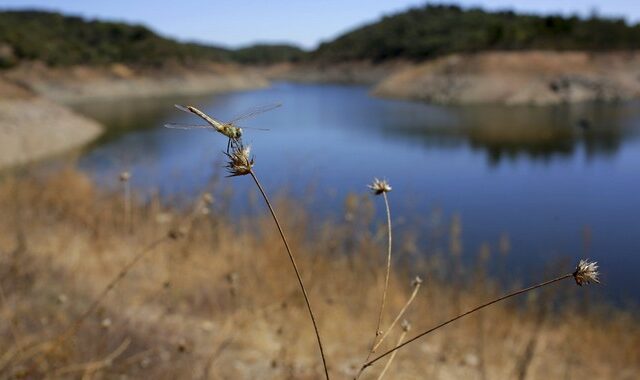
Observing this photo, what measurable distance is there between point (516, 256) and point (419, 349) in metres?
3.03

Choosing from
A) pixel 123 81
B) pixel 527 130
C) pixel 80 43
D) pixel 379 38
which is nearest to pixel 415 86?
pixel 527 130

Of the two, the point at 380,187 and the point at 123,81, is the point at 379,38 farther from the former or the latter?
the point at 380,187

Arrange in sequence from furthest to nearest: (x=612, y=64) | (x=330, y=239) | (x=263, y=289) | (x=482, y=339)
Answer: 1. (x=612, y=64)
2. (x=330, y=239)
3. (x=263, y=289)
4. (x=482, y=339)

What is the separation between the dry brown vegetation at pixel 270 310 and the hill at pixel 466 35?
33642 millimetres

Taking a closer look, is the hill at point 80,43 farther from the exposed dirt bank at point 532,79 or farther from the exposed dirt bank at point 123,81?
the exposed dirt bank at point 532,79

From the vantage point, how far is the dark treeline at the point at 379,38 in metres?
38.2

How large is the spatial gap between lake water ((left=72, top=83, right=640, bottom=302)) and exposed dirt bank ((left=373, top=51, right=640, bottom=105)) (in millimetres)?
6356

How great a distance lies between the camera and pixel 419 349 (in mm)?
5109

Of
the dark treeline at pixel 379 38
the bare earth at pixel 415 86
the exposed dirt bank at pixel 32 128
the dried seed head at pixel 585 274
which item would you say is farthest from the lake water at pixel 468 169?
the dark treeline at pixel 379 38

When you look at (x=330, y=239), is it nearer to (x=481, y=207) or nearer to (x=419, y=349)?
(x=419, y=349)

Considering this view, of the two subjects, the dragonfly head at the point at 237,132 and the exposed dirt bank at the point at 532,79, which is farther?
the exposed dirt bank at the point at 532,79

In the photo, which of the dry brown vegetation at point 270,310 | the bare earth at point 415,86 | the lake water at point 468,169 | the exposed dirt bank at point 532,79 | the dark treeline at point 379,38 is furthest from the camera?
the dark treeline at point 379,38

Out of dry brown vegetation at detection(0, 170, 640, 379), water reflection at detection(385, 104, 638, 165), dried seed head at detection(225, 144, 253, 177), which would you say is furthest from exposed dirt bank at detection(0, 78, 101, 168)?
dried seed head at detection(225, 144, 253, 177)

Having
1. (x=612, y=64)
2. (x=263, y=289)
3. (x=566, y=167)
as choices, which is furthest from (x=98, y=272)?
(x=612, y=64)
